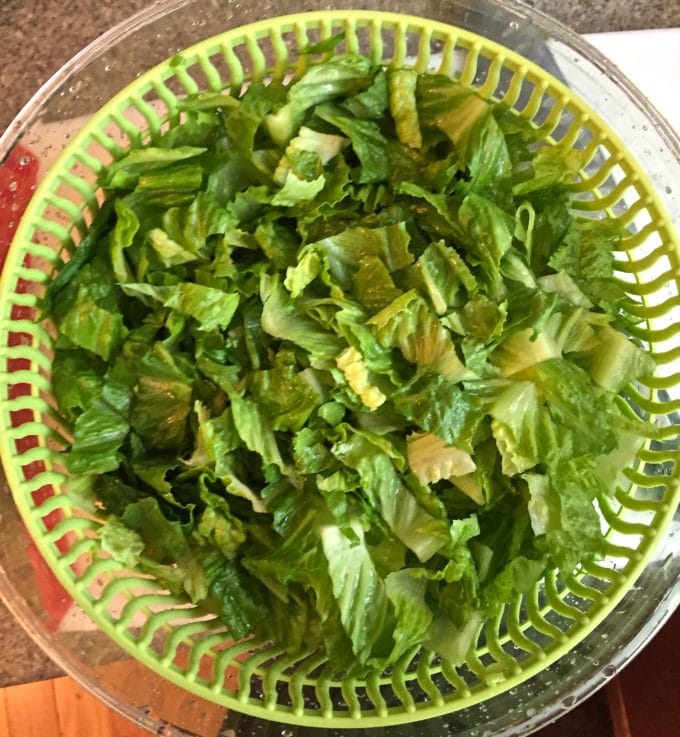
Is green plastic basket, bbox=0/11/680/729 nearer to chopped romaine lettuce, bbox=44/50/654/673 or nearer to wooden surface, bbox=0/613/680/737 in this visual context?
chopped romaine lettuce, bbox=44/50/654/673

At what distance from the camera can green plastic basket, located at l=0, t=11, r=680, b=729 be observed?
96 cm

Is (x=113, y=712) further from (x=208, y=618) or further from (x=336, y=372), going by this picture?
(x=336, y=372)

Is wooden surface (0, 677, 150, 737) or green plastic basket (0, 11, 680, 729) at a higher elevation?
green plastic basket (0, 11, 680, 729)

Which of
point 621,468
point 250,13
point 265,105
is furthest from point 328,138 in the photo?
point 621,468

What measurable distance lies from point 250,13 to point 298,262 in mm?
364

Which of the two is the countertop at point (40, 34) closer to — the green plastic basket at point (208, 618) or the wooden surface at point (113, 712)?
the green plastic basket at point (208, 618)

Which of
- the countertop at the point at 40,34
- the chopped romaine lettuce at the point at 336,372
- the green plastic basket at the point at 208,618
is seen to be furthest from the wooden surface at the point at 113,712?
the countertop at the point at 40,34

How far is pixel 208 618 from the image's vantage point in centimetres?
112

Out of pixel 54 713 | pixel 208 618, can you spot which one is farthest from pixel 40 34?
pixel 54 713

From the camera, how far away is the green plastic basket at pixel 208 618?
96 cm

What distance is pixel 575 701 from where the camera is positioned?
39.0 inches

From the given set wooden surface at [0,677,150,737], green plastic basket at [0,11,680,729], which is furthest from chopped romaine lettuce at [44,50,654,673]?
wooden surface at [0,677,150,737]

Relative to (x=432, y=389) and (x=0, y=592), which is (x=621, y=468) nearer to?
(x=432, y=389)

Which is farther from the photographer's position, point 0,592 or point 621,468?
point 621,468
